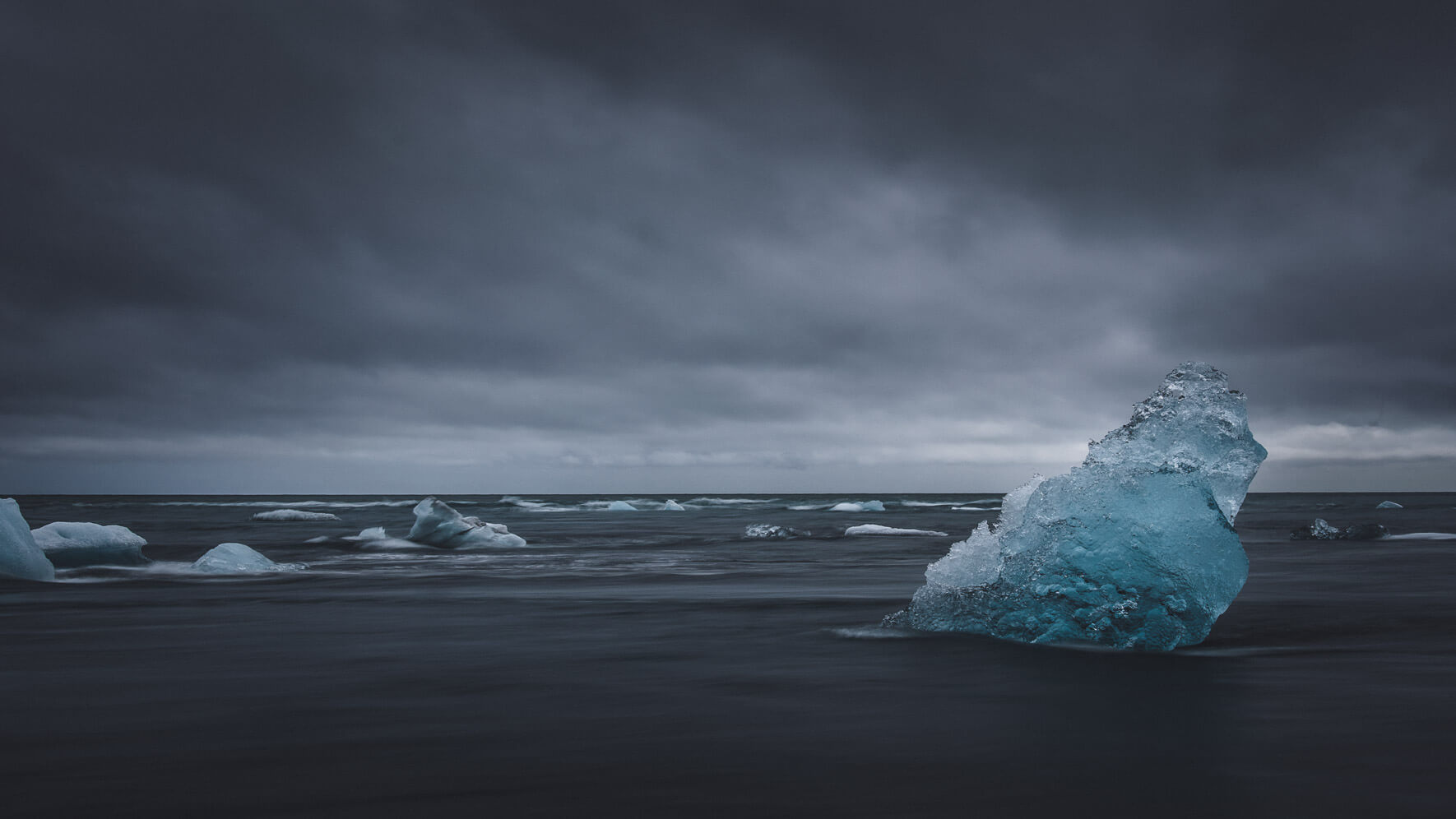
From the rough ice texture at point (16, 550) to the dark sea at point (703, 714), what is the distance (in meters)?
3.52

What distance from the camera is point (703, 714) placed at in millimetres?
4418

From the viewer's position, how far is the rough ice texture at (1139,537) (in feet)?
19.8

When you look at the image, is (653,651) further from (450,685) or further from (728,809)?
(728,809)

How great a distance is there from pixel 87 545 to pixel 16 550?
2.20 m

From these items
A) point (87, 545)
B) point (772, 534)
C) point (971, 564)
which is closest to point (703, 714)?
point (971, 564)

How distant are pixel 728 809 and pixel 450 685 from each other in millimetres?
2678

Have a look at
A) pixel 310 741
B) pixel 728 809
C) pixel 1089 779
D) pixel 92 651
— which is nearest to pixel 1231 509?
pixel 1089 779

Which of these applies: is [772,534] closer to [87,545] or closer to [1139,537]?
[87,545]

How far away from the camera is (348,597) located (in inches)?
403

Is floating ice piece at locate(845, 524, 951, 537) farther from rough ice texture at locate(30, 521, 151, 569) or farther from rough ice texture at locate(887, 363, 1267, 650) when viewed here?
rough ice texture at locate(887, 363, 1267, 650)

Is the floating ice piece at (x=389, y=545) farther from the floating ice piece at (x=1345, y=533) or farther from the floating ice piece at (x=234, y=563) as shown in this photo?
the floating ice piece at (x=1345, y=533)

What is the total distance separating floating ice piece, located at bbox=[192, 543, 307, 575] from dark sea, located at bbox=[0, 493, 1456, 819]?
449 cm

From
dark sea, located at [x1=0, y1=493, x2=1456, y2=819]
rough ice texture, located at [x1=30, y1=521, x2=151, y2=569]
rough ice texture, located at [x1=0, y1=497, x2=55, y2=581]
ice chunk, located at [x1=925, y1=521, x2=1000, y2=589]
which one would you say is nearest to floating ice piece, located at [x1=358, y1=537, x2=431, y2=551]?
rough ice texture, located at [x1=30, y1=521, x2=151, y2=569]

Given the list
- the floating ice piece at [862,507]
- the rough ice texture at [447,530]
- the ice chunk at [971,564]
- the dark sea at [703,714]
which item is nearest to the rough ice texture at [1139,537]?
the ice chunk at [971,564]
